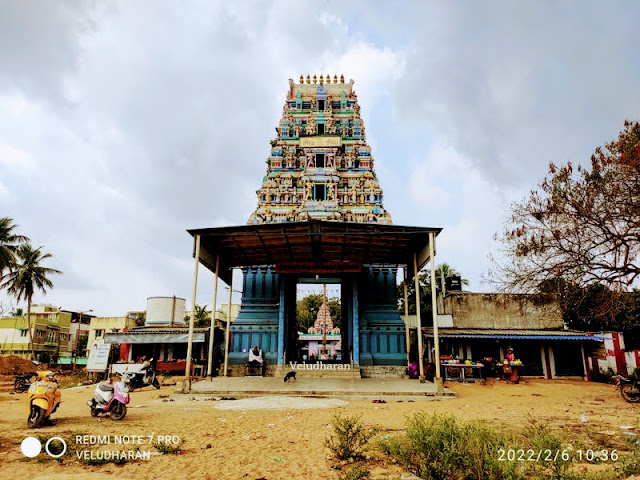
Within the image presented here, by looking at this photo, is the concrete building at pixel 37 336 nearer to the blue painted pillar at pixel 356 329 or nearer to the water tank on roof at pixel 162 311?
the water tank on roof at pixel 162 311

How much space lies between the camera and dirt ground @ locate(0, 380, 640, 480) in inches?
191

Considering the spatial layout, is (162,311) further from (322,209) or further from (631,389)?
(631,389)

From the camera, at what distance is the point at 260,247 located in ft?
52.9

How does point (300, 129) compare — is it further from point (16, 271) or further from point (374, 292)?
point (16, 271)

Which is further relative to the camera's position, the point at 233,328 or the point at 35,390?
the point at 233,328

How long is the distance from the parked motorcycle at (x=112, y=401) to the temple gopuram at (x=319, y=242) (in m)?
5.85

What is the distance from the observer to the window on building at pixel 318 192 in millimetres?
24000

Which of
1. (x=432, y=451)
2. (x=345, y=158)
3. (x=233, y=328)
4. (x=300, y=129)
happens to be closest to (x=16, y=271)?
(x=233, y=328)

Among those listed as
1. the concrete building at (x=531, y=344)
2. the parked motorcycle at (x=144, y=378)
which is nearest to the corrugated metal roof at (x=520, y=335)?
the concrete building at (x=531, y=344)

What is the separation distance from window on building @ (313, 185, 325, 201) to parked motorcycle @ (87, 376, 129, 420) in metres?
17.0

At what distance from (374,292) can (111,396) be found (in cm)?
1331

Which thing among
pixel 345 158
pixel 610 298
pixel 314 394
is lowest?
pixel 314 394

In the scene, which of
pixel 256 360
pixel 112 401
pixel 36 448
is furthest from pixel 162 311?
pixel 36 448

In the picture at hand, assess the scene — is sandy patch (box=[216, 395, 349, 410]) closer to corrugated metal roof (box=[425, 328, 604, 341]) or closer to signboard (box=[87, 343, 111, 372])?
corrugated metal roof (box=[425, 328, 604, 341])
